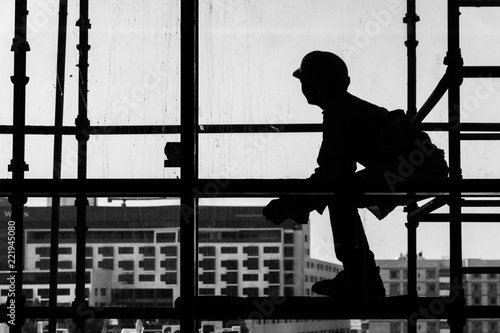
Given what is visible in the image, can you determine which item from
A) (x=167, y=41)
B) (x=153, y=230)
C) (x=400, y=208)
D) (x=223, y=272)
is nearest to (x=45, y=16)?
(x=167, y=41)

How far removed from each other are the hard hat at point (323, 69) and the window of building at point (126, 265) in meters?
1.20

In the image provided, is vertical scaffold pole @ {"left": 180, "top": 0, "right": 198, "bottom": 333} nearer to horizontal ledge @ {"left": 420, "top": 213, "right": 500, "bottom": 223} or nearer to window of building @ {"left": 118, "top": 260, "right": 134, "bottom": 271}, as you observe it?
horizontal ledge @ {"left": 420, "top": 213, "right": 500, "bottom": 223}

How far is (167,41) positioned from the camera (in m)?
3.49

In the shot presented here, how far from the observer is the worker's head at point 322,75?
300cm

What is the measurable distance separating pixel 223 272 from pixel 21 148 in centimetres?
103

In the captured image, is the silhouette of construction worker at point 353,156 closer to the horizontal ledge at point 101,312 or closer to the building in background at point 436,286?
the building in background at point 436,286

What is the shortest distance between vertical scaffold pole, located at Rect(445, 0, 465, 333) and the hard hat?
1.20 ft

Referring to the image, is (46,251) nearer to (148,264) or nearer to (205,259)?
(148,264)

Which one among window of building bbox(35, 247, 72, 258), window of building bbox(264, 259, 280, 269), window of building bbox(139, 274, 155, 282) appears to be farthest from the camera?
window of building bbox(35, 247, 72, 258)

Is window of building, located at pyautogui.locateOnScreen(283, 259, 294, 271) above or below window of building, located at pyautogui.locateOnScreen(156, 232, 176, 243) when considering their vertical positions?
below

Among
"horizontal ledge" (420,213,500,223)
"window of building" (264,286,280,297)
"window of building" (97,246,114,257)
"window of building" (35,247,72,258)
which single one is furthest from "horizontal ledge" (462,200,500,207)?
"window of building" (35,247,72,258)

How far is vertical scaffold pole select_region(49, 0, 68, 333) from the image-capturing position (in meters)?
3.84

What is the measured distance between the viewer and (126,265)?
12.4 ft

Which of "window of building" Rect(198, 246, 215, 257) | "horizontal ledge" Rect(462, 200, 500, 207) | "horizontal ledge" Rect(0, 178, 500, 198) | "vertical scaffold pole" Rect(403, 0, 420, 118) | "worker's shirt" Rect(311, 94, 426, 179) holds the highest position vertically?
"vertical scaffold pole" Rect(403, 0, 420, 118)
